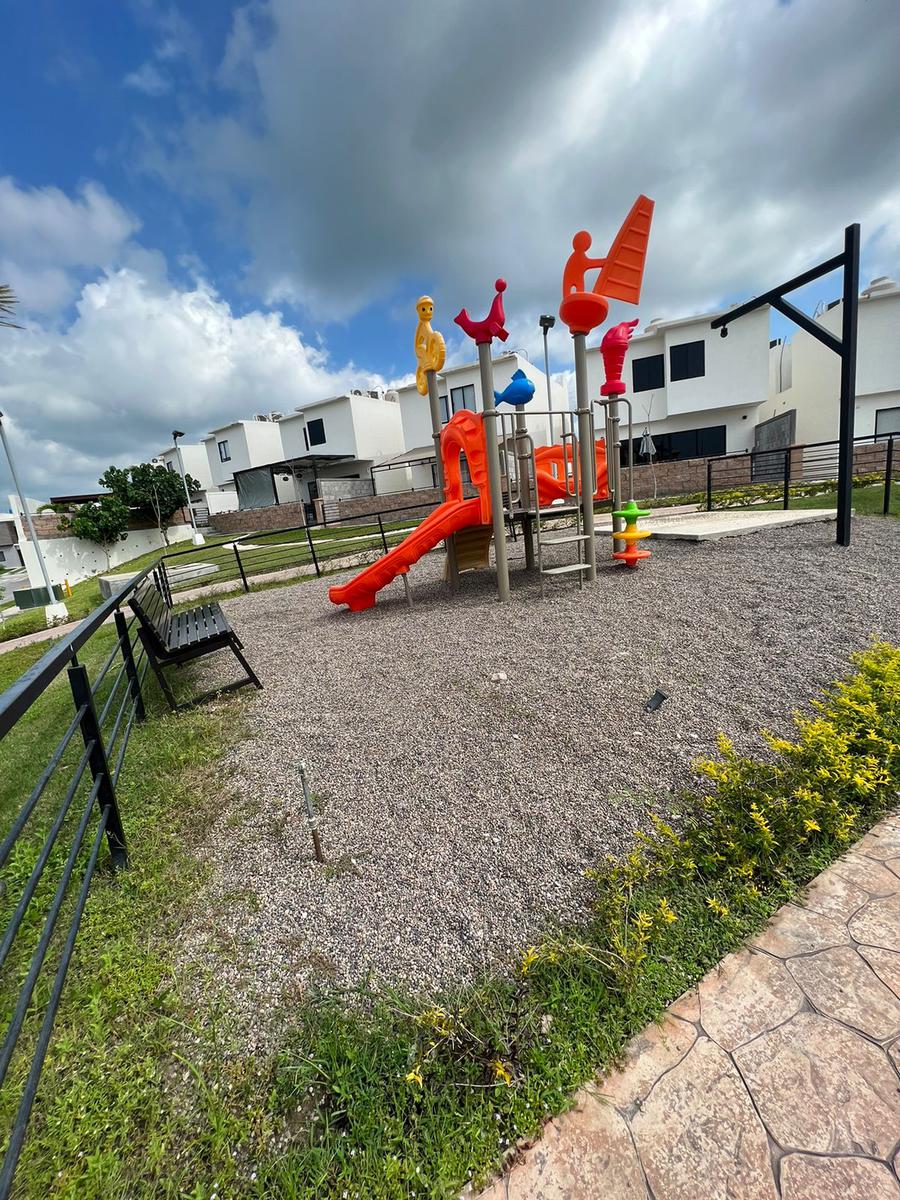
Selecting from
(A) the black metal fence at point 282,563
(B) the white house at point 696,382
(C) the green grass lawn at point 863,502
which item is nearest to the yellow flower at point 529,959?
(A) the black metal fence at point 282,563

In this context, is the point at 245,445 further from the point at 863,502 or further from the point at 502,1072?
the point at 502,1072

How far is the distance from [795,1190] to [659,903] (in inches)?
30.7

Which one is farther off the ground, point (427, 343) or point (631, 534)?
point (427, 343)

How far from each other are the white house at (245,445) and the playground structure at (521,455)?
34.3 meters

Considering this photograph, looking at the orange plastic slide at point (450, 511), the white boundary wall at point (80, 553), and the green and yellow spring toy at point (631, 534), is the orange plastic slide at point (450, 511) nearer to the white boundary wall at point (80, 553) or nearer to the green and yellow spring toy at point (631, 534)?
the green and yellow spring toy at point (631, 534)

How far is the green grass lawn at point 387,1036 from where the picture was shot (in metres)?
1.31

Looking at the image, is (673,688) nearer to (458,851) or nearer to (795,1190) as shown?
(458,851)

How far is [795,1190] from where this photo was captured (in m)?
1.16

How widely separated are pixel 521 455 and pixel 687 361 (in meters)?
21.2

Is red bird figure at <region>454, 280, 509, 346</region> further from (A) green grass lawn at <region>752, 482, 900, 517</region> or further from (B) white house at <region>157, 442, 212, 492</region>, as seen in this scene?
(B) white house at <region>157, 442, 212, 492</region>

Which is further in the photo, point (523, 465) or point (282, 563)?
point (282, 563)

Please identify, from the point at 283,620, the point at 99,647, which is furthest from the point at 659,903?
the point at 99,647

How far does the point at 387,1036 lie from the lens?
1.58 meters

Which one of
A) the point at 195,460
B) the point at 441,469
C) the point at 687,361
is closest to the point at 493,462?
the point at 441,469
